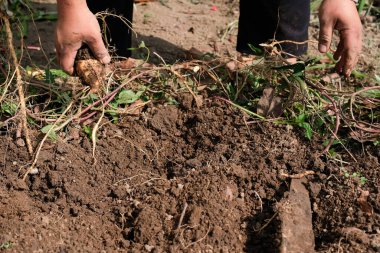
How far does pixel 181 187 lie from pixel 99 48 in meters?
0.59

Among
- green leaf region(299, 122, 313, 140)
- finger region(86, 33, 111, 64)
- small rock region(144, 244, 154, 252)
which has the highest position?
finger region(86, 33, 111, 64)

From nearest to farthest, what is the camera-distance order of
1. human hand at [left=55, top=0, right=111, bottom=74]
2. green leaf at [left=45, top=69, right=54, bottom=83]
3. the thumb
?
human hand at [left=55, top=0, right=111, bottom=74], the thumb, green leaf at [left=45, top=69, right=54, bottom=83]

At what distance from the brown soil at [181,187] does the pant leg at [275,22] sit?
0.51m

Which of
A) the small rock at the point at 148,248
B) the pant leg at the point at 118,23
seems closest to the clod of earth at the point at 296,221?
the small rock at the point at 148,248

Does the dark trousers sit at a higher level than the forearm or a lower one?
lower

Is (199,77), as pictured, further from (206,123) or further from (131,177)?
(131,177)

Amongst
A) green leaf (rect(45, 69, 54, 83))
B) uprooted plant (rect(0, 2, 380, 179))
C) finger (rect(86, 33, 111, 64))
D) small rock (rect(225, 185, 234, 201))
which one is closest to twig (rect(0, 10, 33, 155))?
uprooted plant (rect(0, 2, 380, 179))

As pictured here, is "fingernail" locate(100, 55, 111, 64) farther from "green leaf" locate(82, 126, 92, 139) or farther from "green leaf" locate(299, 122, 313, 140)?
"green leaf" locate(299, 122, 313, 140)

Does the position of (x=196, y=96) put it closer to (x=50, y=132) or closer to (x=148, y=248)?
(x=50, y=132)

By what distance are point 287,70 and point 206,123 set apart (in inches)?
15.8

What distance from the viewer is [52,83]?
260 centimetres

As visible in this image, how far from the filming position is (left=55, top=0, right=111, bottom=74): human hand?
2.14 metres

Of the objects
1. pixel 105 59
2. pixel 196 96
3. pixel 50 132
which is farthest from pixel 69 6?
pixel 196 96

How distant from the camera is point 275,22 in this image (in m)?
2.92
